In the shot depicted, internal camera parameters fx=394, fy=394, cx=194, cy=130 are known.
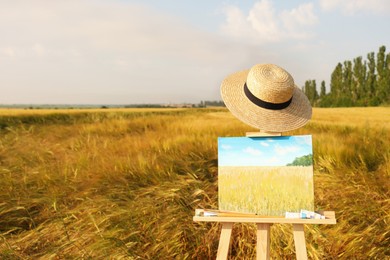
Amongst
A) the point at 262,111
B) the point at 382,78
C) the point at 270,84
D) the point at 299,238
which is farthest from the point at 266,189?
the point at 382,78

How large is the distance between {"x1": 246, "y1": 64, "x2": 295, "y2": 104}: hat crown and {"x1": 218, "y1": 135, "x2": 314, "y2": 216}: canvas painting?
24 centimetres

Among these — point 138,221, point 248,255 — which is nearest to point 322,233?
point 248,255

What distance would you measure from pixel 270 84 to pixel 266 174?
1.72ft

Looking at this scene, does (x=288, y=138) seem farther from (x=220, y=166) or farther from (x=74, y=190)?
(x=74, y=190)

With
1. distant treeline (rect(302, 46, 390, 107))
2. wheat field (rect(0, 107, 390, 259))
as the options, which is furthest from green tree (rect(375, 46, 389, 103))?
wheat field (rect(0, 107, 390, 259))

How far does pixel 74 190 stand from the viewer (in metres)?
3.79

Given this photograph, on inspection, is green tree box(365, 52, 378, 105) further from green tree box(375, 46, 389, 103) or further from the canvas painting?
the canvas painting

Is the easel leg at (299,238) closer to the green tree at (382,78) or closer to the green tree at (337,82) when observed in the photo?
the green tree at (382,78)

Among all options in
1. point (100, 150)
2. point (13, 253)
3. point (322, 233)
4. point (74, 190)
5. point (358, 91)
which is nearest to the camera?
point (13, 253)

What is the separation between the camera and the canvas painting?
225 cm

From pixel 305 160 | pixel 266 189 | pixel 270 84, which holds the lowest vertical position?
pixel 266 189

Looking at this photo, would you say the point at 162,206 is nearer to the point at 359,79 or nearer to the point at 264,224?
the point at 264,224

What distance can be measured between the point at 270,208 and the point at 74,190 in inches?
86.3

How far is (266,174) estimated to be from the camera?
2.30 meters
